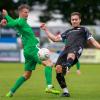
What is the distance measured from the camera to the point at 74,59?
524 inches

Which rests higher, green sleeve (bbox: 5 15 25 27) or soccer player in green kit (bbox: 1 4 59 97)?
green sleeve (bbox: 5 15 25 27)

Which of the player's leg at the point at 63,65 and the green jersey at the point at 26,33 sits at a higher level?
the green jersey at the point at 26,33

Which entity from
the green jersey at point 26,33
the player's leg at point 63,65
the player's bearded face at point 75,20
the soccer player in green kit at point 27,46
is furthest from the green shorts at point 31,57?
the player's bearded face at point 75,20

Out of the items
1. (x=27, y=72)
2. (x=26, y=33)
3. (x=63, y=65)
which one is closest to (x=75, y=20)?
(x=63, y=65)

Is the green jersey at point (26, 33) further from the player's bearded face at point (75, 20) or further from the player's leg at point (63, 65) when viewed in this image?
the player's bearded face at point (75, 20)

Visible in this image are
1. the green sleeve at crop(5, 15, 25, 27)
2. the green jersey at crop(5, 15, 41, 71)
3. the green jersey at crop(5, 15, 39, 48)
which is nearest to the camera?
Answer: the green sleeve at crop(5, 15, 25, 27)

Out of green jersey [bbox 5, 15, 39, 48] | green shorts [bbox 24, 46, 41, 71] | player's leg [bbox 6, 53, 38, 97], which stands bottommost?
player's leg [bbox 6, 53, 38, 97]

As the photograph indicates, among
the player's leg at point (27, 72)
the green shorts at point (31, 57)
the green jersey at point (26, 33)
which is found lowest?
the player's leg at point (27, 72)

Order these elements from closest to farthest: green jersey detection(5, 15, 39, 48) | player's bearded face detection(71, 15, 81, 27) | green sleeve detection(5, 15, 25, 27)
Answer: green sleeve detection(5, 15, 25, 27) → player's bearded face detection(71, 15, 81, 27) → green jersey detection(5, 15, 39, 48)

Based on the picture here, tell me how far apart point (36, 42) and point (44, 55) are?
48cm

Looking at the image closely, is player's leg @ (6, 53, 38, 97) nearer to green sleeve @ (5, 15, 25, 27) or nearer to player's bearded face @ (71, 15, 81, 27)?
green sleeve @ (5, 15, 25, 27)

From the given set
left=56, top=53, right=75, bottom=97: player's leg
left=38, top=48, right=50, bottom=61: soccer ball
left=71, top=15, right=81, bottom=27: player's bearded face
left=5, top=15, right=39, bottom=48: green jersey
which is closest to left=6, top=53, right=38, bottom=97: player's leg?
left=38, top=48, right=50, bottom=61: soccer ball

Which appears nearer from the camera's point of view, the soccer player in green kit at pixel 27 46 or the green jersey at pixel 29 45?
the soccer player in green kit at pixel 27 46

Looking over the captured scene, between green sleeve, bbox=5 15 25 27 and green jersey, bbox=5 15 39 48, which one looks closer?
green sleeve, bbox=5 15 25 27
